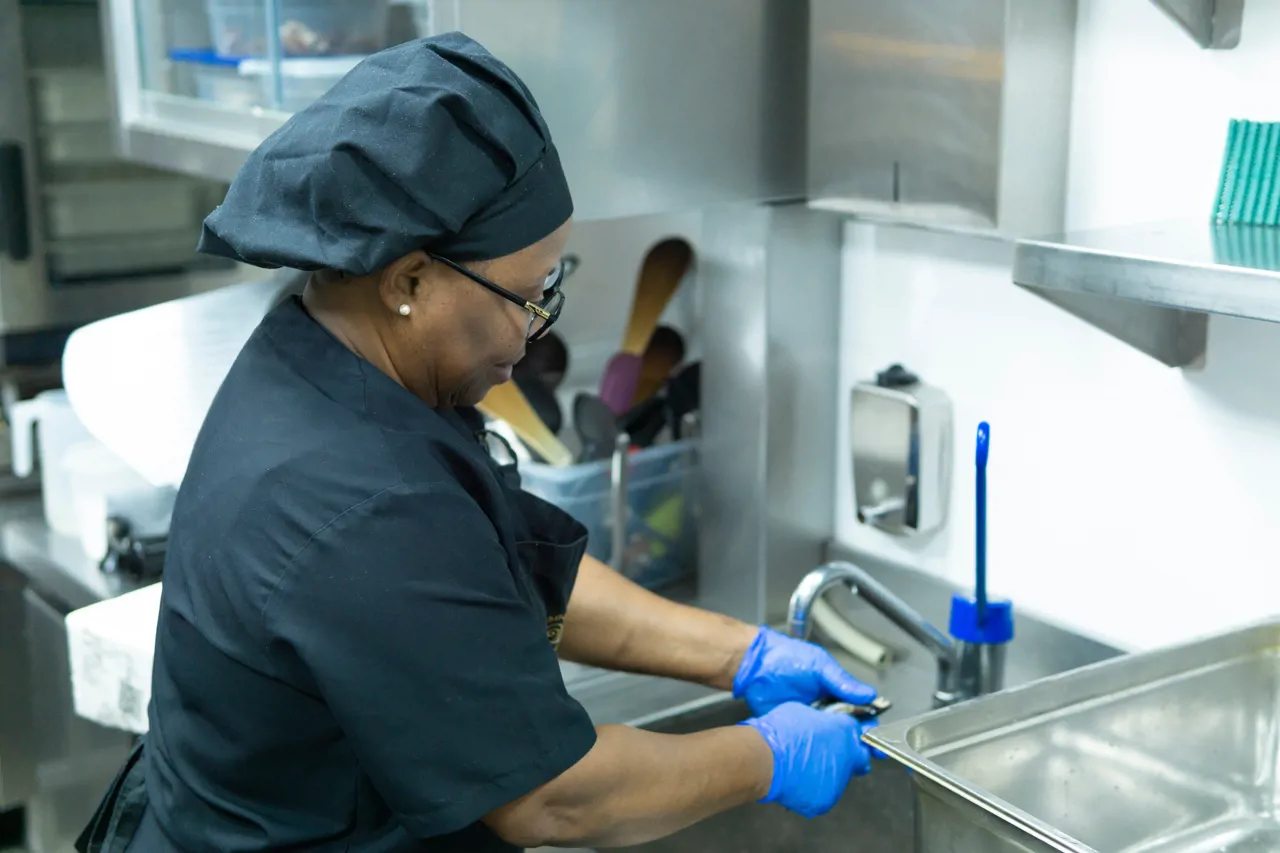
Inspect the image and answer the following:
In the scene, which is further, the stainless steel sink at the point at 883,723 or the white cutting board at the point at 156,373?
the white cutting board at the point at 156,373

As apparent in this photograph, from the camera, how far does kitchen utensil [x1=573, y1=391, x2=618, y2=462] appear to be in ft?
5.91

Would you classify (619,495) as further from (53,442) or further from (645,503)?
(53,442)

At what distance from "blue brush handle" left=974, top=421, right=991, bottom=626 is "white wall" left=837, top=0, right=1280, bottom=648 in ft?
0.51

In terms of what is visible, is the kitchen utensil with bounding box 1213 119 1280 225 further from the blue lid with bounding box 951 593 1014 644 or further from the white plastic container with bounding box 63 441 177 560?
the white plastic container with bounding box 63 441 177 560

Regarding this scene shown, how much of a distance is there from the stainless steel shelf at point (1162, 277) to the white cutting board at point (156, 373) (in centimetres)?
98

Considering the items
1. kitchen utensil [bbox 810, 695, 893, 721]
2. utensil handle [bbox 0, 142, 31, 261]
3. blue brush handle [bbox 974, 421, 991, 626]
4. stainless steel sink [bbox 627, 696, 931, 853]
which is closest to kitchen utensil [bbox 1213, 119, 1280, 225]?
blue brush handle [bbox 974, 421, 991, 626]

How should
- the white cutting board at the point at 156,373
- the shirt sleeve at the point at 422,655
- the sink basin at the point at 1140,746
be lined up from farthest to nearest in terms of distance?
the white cutting board at the point at 156,373 → the sink basin at the point at 1140,746 → the shirt sleeve at the point at 422,655

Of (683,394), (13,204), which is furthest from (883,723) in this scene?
(13,204)

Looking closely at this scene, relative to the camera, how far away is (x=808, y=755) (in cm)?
124

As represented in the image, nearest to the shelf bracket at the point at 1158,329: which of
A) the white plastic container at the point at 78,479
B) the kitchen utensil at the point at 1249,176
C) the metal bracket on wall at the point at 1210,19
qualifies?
the kitchen utensil at the point at 1249,176

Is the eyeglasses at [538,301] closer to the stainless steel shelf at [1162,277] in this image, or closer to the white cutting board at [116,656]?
the stainless steel shelf at [1162,277]

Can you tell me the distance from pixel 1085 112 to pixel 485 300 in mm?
772

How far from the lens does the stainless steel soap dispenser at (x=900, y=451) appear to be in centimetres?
168

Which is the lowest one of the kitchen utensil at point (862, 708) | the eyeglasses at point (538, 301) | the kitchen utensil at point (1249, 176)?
the kitchen utensil at point (862, 708)
